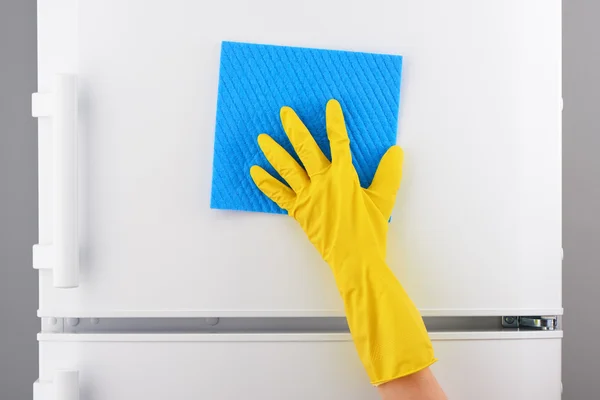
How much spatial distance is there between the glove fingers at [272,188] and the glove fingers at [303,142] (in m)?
0.05

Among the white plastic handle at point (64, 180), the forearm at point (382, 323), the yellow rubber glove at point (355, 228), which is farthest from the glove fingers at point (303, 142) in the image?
the white plastic handle at point (64, 180)

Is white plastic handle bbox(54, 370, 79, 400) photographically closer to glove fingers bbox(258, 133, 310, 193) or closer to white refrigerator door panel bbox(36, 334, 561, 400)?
white refrigerator door panel bbox(36, 334, 561, 400)

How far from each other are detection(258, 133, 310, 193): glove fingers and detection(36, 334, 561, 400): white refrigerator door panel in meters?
0.22

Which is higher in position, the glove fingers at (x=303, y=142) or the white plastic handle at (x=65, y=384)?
the glove fingers at (x=303, y=142)

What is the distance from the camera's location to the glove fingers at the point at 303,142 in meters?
0.79

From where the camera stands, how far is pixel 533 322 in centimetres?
85

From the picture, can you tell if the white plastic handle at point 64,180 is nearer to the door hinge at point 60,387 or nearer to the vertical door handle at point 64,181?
the vertical door handle at point 64,181

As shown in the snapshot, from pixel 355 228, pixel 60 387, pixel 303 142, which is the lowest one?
pixel 60 387

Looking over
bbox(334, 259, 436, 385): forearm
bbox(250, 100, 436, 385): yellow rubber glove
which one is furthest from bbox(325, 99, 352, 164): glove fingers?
bbox(334, 259, 436, 385): forearm

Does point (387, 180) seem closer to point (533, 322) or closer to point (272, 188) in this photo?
point (272, 188)

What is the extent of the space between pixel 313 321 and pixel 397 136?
0.31 m
